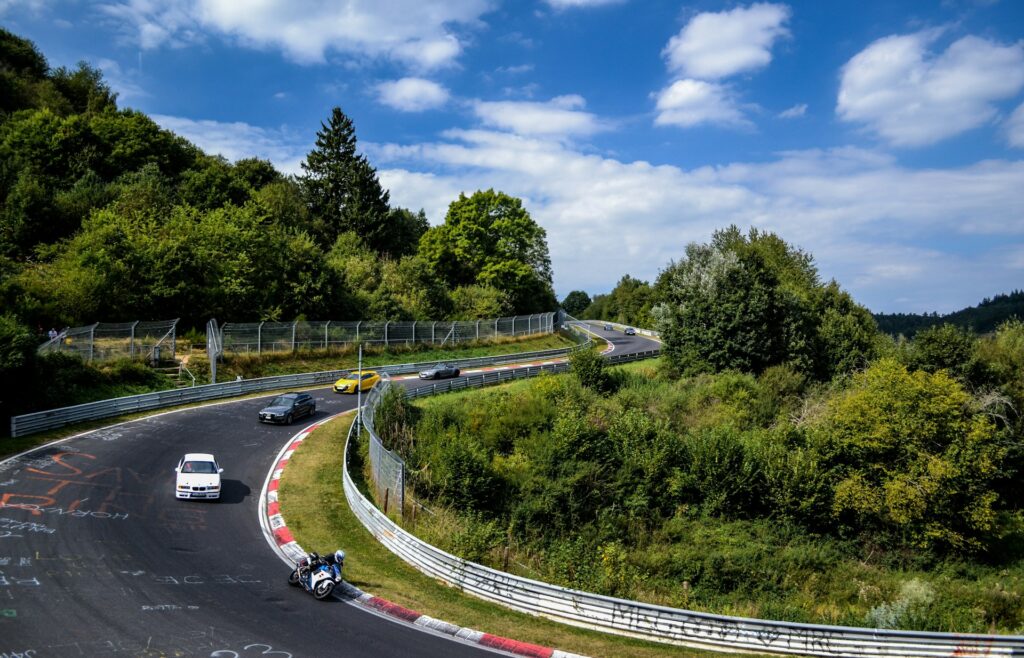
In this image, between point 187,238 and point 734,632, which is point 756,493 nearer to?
point 734,632

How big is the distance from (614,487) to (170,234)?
39.8 meters

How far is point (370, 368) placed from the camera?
50406 millimetres

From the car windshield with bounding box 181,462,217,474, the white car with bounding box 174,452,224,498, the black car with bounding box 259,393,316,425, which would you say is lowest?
the white car with bounding box 174,452,224,498

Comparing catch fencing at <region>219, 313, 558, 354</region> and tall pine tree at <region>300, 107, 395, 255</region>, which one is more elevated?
tall pine tree at <region>300, 107, 395, 255</region>

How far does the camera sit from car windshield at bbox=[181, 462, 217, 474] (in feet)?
77.9

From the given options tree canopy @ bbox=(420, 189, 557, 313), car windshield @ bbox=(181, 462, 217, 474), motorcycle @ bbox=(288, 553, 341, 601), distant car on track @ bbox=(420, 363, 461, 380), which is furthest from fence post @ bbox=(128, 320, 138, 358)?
tree canopy @ bbox=(420, 189, 557, 313)

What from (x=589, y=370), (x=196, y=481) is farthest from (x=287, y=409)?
(x=589, y=370)

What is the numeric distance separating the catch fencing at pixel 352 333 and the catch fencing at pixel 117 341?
346cm

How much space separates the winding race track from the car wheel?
0.24 metres

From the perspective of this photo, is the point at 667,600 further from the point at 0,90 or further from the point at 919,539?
the point at 0,90

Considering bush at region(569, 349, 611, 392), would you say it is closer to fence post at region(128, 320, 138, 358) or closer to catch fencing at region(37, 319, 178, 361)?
catch fencing at region(37, 319, 178, 361)

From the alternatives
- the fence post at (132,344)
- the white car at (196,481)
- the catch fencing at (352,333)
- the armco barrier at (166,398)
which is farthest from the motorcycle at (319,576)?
the catch fencing at (352,333)

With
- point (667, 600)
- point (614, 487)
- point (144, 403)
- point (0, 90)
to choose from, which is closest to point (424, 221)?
point (0, 90)

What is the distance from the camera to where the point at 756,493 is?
29188mm
